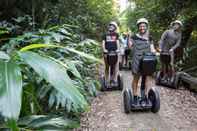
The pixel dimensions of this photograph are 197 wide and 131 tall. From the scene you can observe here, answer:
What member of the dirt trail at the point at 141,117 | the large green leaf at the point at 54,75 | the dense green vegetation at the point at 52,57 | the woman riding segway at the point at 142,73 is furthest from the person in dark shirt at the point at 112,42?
the large green leaf at the point at 54,75

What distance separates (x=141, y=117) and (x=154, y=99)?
0.46m

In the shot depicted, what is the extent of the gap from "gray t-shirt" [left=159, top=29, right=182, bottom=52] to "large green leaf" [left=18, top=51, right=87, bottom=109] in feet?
27.1

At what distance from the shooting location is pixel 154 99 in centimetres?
680

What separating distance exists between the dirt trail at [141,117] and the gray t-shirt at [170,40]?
1.48 m

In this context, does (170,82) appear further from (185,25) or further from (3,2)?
(3,2)

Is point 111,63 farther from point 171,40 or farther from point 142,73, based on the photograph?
point 142,73

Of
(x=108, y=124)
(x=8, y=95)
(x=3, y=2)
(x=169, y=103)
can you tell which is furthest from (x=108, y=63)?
(x=8, y=95)

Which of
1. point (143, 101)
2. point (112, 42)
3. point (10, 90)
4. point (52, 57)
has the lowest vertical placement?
point (143, 101)

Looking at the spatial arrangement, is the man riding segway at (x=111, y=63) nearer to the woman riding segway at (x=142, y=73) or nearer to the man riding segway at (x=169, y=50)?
the man riding segway at (x=169, y=50)

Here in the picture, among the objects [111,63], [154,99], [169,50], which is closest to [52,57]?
[154,99]

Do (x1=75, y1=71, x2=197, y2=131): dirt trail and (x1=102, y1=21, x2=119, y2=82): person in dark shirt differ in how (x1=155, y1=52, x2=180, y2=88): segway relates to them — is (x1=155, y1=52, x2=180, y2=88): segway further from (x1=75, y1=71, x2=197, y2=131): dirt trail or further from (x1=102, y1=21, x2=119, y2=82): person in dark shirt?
(x1=102, y1=21, x2=119, y2=82): person in dark shirt

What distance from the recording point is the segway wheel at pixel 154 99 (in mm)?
6754

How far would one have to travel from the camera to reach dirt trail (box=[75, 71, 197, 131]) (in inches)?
244

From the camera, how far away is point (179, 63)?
11945 millimetres
